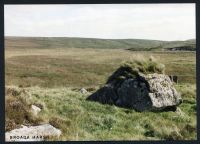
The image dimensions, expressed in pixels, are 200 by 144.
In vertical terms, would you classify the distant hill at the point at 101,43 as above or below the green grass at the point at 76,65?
above

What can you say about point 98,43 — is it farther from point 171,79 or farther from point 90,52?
point 171,79

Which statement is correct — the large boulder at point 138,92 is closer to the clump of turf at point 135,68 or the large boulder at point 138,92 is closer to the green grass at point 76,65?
the clump of turf at point 135,68

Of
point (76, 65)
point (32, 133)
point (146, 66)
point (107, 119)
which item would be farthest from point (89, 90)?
point (32, 133)

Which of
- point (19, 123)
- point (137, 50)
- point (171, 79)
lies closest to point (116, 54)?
point (137, 50)

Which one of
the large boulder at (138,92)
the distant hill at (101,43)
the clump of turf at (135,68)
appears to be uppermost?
the distant hill at (101,43)

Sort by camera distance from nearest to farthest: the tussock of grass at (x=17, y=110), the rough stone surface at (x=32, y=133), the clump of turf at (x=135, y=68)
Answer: the rough stone surface at (x=32, y=133), the tussock of grass at (x=17, y=110), the clump of turf at (x=135, y=68)

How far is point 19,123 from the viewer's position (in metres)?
19.4

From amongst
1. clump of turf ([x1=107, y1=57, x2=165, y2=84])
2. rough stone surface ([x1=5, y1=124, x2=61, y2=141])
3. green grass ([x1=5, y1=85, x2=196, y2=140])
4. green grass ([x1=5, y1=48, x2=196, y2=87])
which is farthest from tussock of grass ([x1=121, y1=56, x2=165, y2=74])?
rough stone surface ([x1=5, y1=124, x2=61, y2=141])

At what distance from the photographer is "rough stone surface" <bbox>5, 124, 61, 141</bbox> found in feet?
62.7

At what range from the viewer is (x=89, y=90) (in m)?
21.1

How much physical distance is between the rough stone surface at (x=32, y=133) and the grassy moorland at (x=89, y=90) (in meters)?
0.26

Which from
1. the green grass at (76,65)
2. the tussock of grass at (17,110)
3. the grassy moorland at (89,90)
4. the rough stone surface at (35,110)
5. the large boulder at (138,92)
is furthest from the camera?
the green grass at (76,65)

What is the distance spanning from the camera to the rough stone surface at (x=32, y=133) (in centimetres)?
1912

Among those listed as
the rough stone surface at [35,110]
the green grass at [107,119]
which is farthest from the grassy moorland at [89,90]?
the rough stone surface at [35,110]
